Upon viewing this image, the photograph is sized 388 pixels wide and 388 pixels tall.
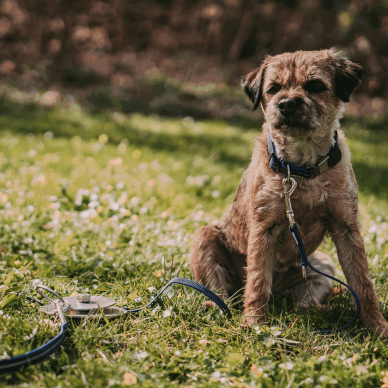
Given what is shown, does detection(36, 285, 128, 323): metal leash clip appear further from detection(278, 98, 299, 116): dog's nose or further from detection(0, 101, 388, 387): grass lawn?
detection(278, 98, 299, 116): dog's nose

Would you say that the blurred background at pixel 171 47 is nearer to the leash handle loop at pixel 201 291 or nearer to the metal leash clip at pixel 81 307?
the leash handle loop at pixel 201 291

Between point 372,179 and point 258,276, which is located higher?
point 372,179

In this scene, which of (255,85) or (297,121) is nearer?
(297,121)

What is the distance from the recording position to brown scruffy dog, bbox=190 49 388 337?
106 inches

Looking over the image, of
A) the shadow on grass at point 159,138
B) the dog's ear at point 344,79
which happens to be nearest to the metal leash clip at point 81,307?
the dog's ear at point 344,79

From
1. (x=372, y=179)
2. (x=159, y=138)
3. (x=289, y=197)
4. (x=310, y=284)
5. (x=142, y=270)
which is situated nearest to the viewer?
(x=289, y=197)

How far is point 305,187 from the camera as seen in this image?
271 centimetres

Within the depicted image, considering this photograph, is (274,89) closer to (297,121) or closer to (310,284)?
(297,121)

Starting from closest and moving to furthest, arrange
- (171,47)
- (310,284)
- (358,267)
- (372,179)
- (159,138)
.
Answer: (358,267) < (310,284) < (372,179) < (159,138) < (171,47)

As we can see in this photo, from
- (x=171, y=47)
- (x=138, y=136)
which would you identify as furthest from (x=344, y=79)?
(x=171, y=47)

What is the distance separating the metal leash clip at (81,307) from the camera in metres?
2.39

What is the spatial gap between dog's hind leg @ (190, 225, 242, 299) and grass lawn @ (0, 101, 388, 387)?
0.73ft

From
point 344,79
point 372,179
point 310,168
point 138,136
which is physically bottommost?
point 138,136

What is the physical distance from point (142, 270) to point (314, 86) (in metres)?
1.85
